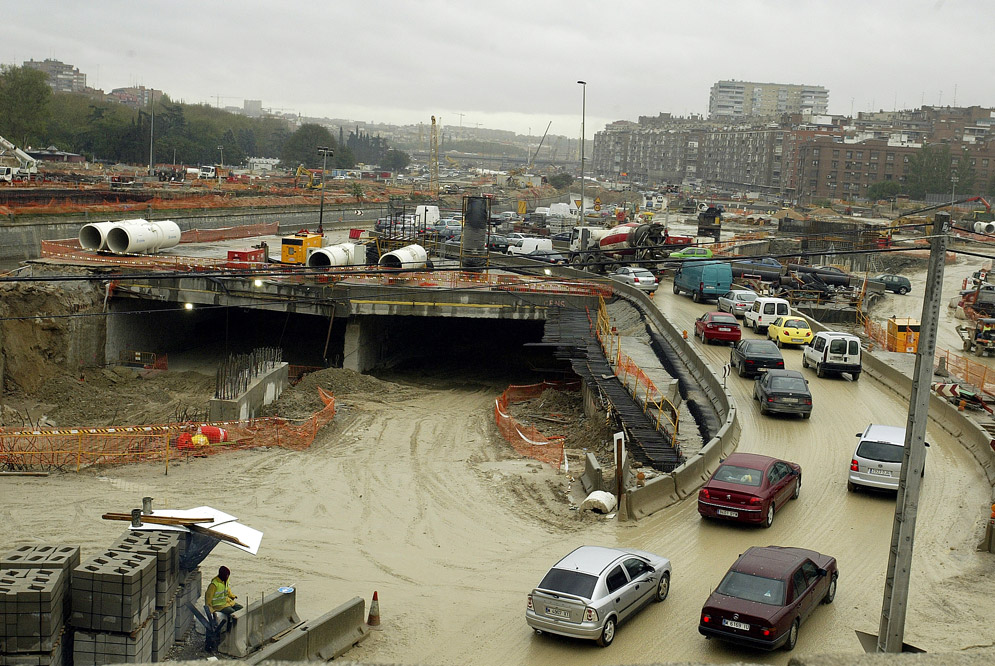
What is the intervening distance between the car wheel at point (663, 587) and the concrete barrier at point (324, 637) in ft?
13.2

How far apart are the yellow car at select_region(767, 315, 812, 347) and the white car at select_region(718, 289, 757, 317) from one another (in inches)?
146

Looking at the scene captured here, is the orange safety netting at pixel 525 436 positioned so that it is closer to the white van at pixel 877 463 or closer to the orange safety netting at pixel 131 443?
the orange safety netting at pixel 131 443

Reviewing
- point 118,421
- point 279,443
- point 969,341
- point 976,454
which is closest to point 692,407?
point 976,454

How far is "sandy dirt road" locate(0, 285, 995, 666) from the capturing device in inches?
505

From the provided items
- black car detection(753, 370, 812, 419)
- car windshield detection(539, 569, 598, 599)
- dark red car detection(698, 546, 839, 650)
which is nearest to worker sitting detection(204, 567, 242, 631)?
car windshield detection(539, 569, 598, 599)

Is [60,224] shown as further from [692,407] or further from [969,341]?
[969,341]

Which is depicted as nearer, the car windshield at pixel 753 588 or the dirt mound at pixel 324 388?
the car windshield at pixel 753 588

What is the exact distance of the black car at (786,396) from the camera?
22656 millimetres

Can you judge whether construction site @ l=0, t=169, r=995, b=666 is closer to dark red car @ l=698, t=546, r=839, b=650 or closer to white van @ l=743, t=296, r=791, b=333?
dark red car @ l=698, t=546, r=839, b=650

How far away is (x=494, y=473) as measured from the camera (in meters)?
22.8

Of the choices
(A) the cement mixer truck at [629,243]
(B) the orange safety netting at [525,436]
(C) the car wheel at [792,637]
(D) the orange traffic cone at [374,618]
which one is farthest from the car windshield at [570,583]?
(A) the cement mixer truck at [629,243]

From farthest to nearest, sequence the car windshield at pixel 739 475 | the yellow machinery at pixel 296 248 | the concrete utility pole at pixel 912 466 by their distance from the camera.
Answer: the yellow machinery at pixel 296 248 → the car windshield at pixel 739 475 → the concrete utility pole at pixel 912 466

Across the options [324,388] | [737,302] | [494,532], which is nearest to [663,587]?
[494,532]

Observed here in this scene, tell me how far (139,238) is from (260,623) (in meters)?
32.5
